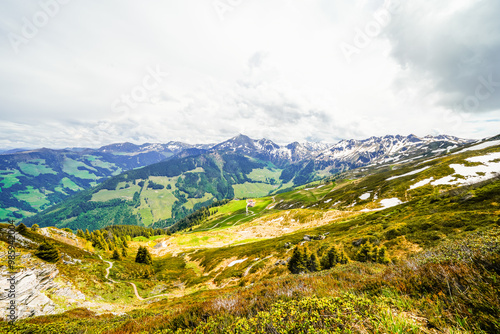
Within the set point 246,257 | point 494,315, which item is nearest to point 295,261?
point 246,257

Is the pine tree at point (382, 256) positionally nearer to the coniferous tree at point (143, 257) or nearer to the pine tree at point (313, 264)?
the pine tree at point (313, 264)

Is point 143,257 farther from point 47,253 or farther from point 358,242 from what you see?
point 358,242

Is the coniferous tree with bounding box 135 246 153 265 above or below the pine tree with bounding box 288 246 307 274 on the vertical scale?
below

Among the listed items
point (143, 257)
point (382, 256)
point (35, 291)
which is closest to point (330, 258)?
point (382, 256)

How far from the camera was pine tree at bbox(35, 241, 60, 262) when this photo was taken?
23.4 metres

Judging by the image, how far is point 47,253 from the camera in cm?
2375

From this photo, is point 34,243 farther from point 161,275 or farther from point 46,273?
point 161,275

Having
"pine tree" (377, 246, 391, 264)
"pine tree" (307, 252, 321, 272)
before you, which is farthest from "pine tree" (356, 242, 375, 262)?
"pine tree" (307, 252, 321, 272)

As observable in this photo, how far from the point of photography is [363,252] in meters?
18.7

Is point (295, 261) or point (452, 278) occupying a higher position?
point (452, 278)

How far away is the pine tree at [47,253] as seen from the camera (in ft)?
76.9

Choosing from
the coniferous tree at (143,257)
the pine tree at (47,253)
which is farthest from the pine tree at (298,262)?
the coniferous tree at (143,257)

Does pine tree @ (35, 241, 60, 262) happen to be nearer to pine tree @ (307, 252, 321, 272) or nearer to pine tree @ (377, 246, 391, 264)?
pine tree @ (307, 252, 321, 272)

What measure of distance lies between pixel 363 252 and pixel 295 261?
25.6ft
